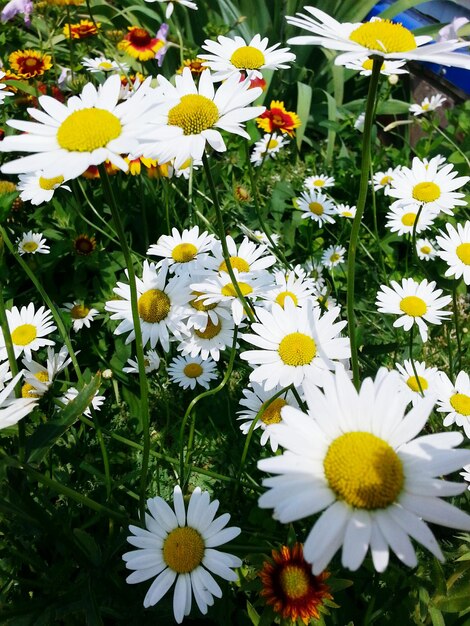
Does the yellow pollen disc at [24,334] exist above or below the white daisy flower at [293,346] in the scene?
above

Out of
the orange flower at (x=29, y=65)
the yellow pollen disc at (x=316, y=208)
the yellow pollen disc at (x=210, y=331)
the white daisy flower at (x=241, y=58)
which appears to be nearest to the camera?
the white daisy flower at (x=241, y=58)

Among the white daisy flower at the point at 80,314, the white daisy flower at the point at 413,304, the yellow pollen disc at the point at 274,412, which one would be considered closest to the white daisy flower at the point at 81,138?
the yellow pollen disc at the point at 274,412

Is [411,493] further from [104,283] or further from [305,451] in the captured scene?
[104,283]

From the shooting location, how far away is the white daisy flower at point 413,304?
118 centimetres

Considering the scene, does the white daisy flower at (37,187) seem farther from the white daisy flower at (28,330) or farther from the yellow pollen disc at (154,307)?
the yellow pollen disc at (154,307)

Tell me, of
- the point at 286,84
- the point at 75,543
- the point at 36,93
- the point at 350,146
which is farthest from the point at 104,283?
the point at 286,84

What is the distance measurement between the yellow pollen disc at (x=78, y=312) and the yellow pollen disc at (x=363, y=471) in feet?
3.54

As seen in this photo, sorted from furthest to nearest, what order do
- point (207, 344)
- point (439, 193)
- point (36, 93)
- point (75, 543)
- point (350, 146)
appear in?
point (350, 146)
point (36, 93)
point (439, 193)
point (207, 344)
point (75, 543)

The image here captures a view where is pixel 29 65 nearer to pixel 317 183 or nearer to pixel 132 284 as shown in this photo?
pixel 317 183

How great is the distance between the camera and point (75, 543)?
792mm

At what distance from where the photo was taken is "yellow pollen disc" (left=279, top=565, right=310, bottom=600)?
0.67m

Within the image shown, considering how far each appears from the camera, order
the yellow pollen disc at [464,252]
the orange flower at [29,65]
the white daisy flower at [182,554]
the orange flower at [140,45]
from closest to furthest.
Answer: the white daisy flower at [182,554] → the yellow pollen disc at [464,252] → the orange flower at [29,65] → the orange flower at [140,45]

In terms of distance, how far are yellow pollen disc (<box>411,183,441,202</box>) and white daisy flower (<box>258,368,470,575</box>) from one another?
793mm

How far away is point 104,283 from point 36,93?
61 centimetres
